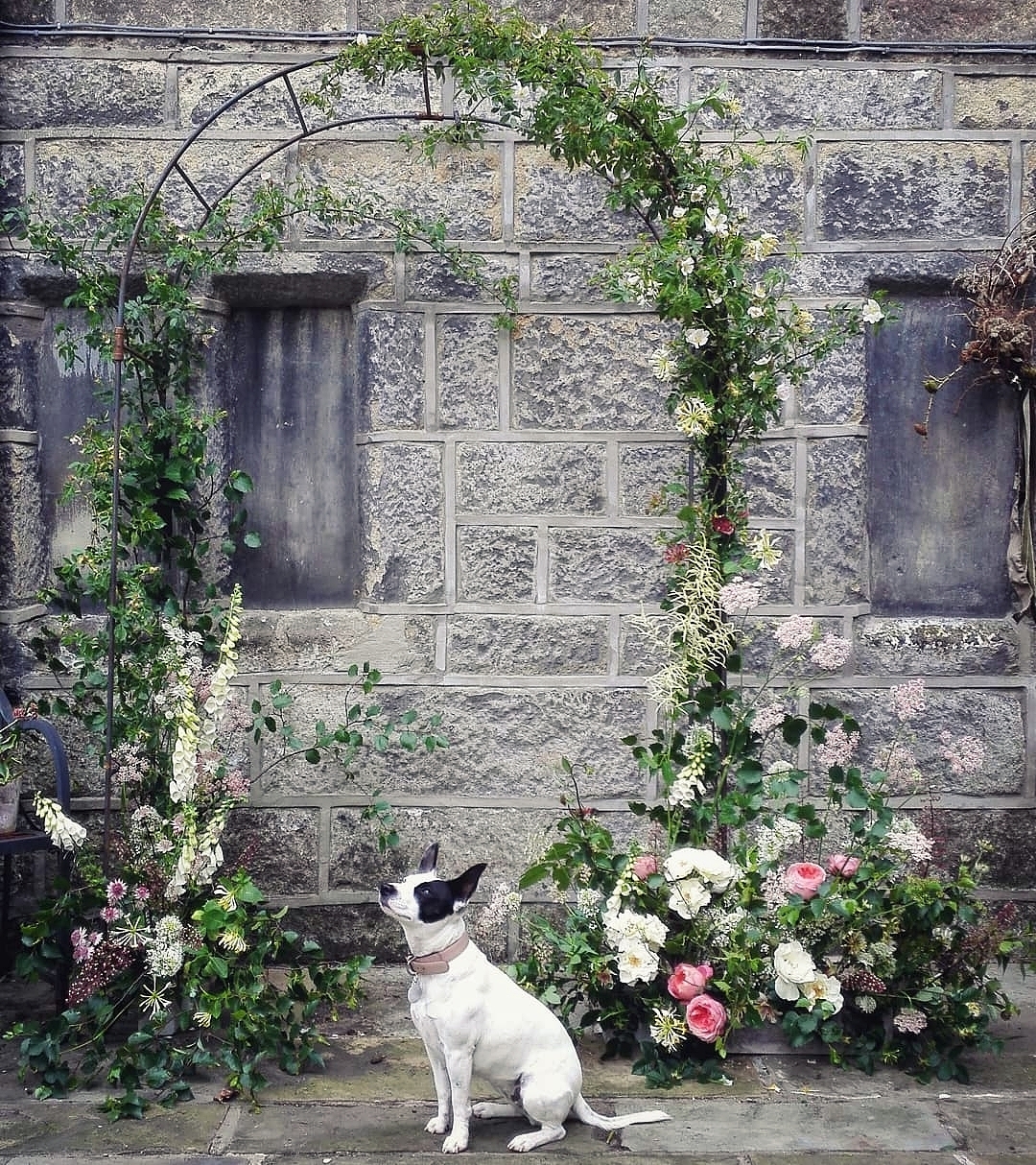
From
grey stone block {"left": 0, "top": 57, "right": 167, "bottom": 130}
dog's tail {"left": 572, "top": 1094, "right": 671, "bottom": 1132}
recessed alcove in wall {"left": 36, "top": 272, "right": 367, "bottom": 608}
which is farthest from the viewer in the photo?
recessed alcove in wall {"left": 36, "top": 272, "right": 367, "bottom": 608}

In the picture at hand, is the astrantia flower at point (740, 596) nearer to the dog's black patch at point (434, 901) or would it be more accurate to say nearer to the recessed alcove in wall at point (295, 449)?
the dog's black patch at point (434, 901)

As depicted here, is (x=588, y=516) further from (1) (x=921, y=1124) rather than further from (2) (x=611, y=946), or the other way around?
(1) (x=921, y=1124)

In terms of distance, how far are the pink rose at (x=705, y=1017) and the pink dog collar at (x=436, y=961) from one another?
29.2 inches

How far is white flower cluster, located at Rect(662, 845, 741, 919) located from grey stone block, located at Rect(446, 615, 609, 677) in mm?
1028

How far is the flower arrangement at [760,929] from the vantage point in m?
3.37

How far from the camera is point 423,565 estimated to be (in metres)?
4.30

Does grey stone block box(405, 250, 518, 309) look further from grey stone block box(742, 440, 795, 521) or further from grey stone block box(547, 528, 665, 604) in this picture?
grey stone block box(742, 440, 795, 521)

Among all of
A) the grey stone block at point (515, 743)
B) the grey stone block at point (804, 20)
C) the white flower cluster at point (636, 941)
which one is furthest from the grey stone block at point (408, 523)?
the grey stone block at point (804, 20)

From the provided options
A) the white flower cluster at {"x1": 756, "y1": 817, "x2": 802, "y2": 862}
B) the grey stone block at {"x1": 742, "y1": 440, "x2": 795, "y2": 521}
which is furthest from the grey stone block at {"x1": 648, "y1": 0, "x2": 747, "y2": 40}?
the white flower cluster at {"x1": 756, "y1": 817, "x2": 802, "y2": 862}

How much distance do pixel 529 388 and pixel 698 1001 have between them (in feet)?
6.89

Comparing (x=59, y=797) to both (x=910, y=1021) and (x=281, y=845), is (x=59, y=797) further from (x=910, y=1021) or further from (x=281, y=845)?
(x=910, y=1021)

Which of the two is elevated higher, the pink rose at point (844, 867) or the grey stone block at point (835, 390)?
the grey stone block at point (835, 390)

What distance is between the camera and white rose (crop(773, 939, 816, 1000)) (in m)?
3.33

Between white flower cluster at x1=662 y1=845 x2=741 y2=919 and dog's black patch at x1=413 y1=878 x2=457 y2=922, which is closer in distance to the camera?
dog's black patch at x1=413 y1=878 x2=457 y2=922
